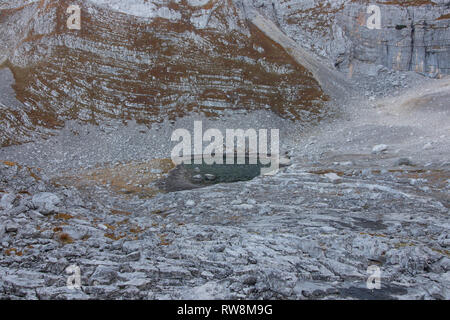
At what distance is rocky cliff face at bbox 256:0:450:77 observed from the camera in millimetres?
70375

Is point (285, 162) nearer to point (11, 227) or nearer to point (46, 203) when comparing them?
point (46, 203)

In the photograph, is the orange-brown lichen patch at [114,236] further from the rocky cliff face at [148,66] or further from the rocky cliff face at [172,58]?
the rocky cliff face at [148,66]

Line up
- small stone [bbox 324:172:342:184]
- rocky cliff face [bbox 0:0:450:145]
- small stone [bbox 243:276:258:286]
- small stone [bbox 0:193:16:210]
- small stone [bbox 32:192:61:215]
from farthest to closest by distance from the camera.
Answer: rocky cliff face [bbox 0:0:450:145] → small stone [bbox 324:172:342:184] → small stone [bbox 32:192:61:215] → small stone [bbox 0:193:16:210] → small stone [bbox 243:276:258:286]

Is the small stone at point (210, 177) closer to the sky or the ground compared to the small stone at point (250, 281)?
closer to the sky

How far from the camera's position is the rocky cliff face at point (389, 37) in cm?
7038

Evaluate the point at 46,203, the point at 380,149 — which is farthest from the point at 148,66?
the point at 46,203

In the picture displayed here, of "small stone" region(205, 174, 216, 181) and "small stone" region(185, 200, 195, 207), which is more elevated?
"small stone" region(205, 174, 216, 181)

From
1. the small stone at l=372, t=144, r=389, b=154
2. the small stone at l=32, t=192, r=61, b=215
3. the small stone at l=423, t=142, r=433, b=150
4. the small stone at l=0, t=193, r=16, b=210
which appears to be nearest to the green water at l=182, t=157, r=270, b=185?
the small stone at l=372, t=144, r=389, b=154

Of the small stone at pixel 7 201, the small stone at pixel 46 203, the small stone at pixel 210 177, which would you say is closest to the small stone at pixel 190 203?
the small stone at pixel 46 203

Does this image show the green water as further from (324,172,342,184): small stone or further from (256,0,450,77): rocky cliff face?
(256,0,450,77): rocky cliff face

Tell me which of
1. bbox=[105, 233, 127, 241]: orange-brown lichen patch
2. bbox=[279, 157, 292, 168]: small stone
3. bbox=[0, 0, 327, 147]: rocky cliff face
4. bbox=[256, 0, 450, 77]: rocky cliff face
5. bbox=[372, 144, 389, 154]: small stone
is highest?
bbox=[256, 0, 450, 77]: rocky cliff face
